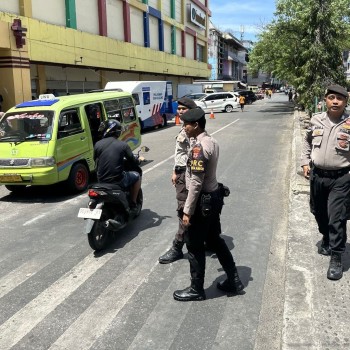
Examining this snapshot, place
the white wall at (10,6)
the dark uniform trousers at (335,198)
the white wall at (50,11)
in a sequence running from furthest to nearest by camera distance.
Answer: the white wall at (50,11)
the white wall at (10,6)
the dark uniform trousers at (335,198)

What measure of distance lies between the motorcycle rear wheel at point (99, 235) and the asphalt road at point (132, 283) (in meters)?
0.13

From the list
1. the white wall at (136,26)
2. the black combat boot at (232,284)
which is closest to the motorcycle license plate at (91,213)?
the black combat boot at (232,284)

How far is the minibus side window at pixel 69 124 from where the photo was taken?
808 cm

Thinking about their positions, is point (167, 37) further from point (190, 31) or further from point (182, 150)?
point (182, 150)

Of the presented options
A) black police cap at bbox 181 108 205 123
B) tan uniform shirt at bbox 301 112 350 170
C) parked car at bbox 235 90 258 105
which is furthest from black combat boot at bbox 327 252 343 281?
parked car at bbox 235 90 258 105

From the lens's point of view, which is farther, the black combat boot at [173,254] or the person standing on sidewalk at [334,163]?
the black combat boot at [173,254]

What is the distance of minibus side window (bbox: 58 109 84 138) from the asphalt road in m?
1.39

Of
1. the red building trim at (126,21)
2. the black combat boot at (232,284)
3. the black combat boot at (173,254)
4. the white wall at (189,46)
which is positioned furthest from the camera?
the white wall at (189,46)

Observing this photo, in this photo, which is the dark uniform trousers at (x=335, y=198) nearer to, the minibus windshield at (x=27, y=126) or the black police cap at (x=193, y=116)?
the black police cap at (x=193, y=116)

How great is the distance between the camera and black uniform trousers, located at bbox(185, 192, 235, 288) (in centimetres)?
352

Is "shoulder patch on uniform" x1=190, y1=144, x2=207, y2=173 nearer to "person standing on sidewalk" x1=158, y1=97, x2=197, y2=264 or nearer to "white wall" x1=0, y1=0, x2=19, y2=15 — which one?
"person standing on sidewalk" x1=158, y1=97, x2=197, y2=264

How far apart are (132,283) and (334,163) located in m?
2.36

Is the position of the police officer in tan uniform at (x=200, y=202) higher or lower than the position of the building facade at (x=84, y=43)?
lower

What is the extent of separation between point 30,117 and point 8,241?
336 centimetres
